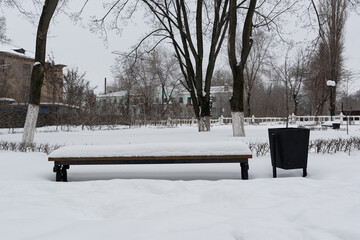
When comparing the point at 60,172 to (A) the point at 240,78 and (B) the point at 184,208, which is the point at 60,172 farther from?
(A) the point at 240,78

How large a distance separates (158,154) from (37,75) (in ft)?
21.7

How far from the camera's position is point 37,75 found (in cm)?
965

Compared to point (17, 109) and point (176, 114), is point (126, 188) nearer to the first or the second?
point (17, 109)

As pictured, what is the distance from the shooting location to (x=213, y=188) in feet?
14.1

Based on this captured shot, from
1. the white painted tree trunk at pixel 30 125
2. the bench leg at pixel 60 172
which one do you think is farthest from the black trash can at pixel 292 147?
the white painted tree trunk at pixel 30 125

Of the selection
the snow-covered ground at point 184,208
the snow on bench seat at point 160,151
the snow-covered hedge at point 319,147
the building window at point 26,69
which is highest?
the building window at point 26,69

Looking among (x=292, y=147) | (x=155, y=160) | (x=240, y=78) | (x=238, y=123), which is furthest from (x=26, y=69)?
(x=292, y=147)

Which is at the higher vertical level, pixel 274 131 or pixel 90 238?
pixel 274 131

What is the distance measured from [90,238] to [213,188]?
7.18ft

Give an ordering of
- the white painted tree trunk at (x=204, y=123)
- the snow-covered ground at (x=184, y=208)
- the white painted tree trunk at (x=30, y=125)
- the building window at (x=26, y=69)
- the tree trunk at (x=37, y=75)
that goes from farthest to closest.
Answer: the building window at (x=26, y=69), the white painted tree trunk at (x=204, y=123), the tree trunk at (x=37, y=75), the white painted tree trunk at (x=30, y=125), the snow-covered ground at (x=184, y=208)

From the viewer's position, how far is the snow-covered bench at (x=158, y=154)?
511cm

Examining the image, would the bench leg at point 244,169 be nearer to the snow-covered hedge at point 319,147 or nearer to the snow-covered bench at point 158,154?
the snow-covered bench at point 158,154

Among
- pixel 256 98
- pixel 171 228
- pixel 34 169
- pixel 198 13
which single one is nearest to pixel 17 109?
pixel 198 13

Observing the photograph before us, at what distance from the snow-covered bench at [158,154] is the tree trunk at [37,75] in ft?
16.3
